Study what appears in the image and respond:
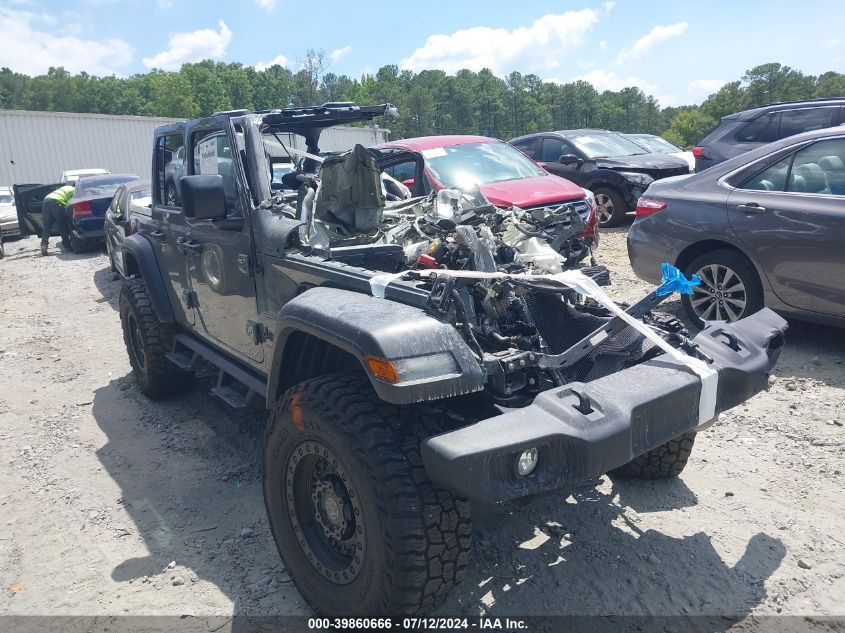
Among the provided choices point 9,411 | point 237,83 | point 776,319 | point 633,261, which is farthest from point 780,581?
point 237,83

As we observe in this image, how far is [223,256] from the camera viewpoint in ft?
12.4

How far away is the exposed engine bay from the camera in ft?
8.25

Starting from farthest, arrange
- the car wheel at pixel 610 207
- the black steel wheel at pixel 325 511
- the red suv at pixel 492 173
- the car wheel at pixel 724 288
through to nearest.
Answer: the car wheel at pixel 610 207 → the red suv at pixel 492 173 → the car wheel at pixel 724 288 → the black steel wheel at pixel 325 511

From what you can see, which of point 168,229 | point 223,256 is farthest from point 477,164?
point 223,256

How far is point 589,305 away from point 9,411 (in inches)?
188

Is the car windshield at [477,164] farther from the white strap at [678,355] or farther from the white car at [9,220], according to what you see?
the white car at [9,220]

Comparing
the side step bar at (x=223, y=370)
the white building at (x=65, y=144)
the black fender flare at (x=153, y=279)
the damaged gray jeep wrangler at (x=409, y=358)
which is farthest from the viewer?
the white building at (x=65, y=144)

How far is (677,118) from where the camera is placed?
209 feet

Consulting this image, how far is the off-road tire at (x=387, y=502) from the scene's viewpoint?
83.9 inches

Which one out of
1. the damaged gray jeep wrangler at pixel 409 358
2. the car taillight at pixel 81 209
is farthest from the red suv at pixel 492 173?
the car taillight at pixel 81 209

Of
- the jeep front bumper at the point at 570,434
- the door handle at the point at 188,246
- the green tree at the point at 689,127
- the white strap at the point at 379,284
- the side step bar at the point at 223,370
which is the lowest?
the side step bar at the point at 223,370

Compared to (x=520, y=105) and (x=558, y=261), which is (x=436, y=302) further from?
(x=520, y=105)

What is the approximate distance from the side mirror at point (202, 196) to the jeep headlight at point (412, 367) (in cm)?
158

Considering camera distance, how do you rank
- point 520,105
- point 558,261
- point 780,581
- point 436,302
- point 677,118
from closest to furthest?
point 436,302, point 780,581, point 558,261, point 677,118, point 520,105
